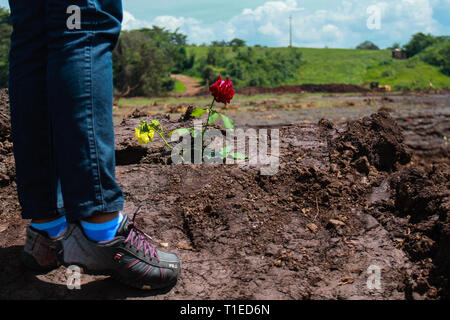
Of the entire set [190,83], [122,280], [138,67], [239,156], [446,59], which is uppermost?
[446,59]

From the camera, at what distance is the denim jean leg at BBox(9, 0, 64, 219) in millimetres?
1383

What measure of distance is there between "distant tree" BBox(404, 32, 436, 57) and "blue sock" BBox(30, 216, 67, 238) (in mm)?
46390

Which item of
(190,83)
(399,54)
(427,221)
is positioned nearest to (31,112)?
(427,221)

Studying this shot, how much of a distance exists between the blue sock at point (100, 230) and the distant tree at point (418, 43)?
46.4 meters

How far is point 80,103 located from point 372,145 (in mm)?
2286

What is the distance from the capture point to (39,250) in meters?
1.54

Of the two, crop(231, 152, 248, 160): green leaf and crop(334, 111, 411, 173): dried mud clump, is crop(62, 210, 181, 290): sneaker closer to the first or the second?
crop(231, 152, 248, 160): green leaf

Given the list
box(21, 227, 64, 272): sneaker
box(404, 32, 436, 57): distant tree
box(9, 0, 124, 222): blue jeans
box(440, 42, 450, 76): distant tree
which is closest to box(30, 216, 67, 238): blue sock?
box(21, 227, 64, 272): sneaker

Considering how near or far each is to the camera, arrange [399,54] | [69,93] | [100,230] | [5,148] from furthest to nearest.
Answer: [399,54] → [5,148] → [100,230] → [69,93]

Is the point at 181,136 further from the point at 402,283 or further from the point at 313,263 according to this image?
the point at 402,283

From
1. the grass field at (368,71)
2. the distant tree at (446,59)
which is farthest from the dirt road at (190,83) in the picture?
the distant tree at (446,59)

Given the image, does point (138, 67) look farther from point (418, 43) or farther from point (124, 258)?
point (418, 43)

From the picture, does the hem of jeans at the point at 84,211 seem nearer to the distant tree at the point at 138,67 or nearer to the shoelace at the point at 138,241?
the shoelace at the point at 138,241
